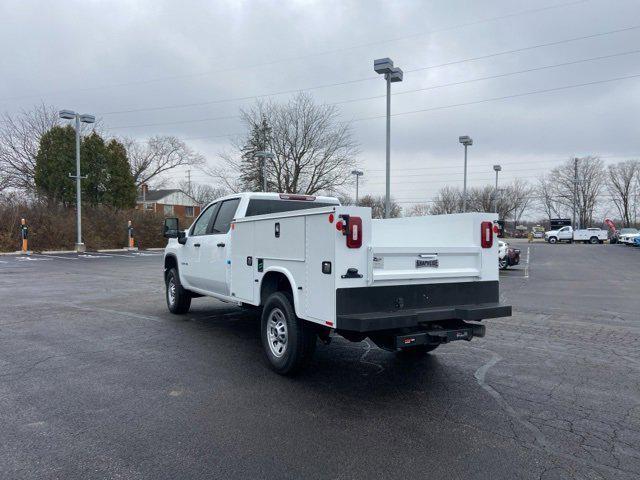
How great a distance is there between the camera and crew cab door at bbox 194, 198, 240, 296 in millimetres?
6996

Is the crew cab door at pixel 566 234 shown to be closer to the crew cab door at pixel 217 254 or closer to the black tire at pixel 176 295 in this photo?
Answer: the black tire at pixel 176 295

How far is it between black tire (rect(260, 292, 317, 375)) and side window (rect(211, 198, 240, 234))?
7.00ft

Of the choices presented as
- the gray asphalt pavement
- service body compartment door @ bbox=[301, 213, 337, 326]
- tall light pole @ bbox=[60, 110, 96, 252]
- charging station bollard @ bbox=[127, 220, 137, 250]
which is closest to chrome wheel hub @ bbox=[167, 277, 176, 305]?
the gray asphalt pavement

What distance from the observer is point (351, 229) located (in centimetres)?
447

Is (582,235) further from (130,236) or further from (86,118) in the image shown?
(86,118)

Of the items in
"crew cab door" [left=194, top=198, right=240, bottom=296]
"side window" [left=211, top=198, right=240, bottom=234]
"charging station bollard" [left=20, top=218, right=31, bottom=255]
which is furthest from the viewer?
"charging station bollard" [left=20, top=218, right=31, bottom=255]

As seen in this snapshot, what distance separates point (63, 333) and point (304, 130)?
3150cm

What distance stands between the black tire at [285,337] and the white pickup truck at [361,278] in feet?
0.04

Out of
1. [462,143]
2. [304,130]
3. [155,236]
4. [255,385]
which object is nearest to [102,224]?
[155,236]

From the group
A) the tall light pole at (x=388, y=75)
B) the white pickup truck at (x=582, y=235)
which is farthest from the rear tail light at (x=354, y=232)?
the white pickup truck at (x=582, y=235)

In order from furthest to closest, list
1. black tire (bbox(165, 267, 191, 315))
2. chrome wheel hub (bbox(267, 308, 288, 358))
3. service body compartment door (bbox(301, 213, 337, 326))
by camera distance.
Result: 1. black tire (bbox(165, 267, 191, 315))
2. chrome wheel hub (bbox(267, 308, 288, 358))
3. service body compartment door (bbox(301, 213, 337, 326))

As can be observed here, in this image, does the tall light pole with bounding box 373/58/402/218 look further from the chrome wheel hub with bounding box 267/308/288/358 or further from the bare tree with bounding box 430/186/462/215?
the bare tree with bounding box 430/186/462/215

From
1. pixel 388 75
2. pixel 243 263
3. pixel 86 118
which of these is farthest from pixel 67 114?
pixel 243 263

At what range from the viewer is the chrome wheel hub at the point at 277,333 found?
17.6 feet
